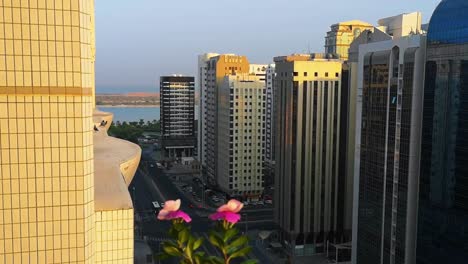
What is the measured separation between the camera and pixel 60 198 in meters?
12.2

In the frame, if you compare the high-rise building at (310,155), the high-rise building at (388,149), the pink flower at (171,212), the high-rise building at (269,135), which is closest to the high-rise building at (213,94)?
the high-rise building at (269,135)

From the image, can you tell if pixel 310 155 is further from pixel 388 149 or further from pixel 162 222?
pixel 162 222

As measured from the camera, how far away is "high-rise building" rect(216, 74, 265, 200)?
59.6 m

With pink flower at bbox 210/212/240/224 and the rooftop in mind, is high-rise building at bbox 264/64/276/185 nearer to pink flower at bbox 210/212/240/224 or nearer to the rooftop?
the rooftop

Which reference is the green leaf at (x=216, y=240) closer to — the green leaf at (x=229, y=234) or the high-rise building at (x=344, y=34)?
the green leaf at (x=229, y=234)

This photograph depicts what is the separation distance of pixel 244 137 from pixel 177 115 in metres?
30.1

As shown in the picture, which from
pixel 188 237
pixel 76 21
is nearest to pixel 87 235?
pixel 76 21

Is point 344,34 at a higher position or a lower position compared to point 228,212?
higher

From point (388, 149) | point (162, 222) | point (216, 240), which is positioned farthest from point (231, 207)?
point (162, 222)

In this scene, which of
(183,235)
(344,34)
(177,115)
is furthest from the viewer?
(177,115)

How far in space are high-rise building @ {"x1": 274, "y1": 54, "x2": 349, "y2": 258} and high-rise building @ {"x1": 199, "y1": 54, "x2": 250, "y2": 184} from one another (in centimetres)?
2378

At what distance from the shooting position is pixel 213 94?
222 feet

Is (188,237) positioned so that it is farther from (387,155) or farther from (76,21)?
(387,155)

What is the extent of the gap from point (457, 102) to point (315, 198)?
20.2m
